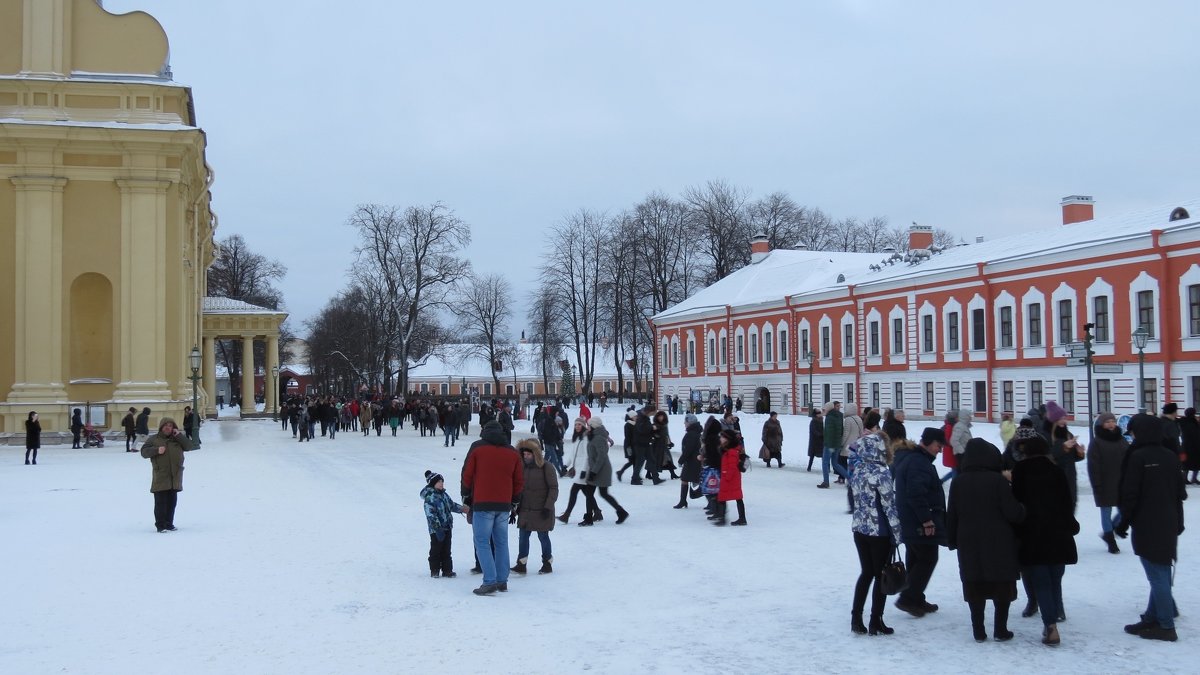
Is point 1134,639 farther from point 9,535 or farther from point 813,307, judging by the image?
point 813,307

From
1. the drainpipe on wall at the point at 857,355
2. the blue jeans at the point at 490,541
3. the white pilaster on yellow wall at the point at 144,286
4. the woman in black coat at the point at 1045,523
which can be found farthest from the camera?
the drainpipe on wall at the point at 857,355

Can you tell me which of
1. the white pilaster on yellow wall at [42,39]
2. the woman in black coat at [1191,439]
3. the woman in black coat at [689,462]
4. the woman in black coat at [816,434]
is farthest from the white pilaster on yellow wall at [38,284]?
the woman in black coat at [1191,439]

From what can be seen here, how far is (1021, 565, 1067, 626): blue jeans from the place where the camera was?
24.8 ft

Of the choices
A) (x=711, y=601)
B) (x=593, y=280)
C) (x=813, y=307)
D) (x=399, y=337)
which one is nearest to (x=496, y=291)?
(x=593, y=280)

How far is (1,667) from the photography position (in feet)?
23.7

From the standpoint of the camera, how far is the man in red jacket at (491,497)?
966 cm

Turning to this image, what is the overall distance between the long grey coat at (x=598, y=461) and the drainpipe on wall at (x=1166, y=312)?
2587 centimetres

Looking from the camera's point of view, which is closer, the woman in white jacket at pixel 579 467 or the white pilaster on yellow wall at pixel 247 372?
the woman in white jacket at pixel 579 467

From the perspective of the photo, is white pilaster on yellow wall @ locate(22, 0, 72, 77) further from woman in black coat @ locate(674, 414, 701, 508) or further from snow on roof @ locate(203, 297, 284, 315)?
snow on roof @ locate(203, 297, 284, 315)

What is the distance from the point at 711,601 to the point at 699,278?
66078 mm

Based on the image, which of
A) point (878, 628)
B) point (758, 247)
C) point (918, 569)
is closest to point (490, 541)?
point (878, 628)

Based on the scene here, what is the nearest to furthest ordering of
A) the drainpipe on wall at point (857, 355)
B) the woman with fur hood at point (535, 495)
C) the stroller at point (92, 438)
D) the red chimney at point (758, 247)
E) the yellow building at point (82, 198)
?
the woman with fur hood at point (535, 495), the stroller at point (92, 438), the yellow building at point (82, 198), the drainpipe on wall at point (857, 355), the red chimney at point (758, 247)

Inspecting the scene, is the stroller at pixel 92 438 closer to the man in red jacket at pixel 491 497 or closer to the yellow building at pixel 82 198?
the yellow building at pixel 82 198

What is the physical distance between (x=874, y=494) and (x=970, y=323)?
120 ft
